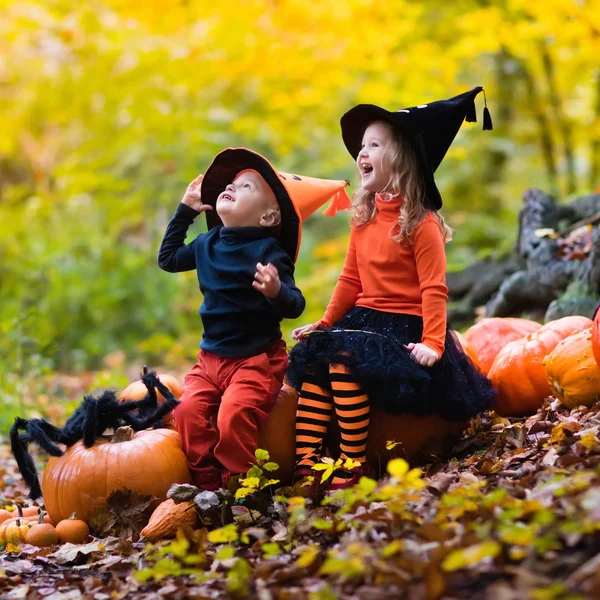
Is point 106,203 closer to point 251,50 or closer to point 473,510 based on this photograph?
point 251,50

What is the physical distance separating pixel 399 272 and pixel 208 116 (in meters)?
7.31

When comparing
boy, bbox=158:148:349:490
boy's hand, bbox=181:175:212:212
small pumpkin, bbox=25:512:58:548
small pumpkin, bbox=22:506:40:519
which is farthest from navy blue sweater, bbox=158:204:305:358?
small pumpkin, bbox=22:506:40:519

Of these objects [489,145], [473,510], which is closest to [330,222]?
[489,145]

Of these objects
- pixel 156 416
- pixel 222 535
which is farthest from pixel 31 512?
pixel 222 535

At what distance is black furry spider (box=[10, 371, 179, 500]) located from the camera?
302 centimetres

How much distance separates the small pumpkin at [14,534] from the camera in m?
Result: 2.93

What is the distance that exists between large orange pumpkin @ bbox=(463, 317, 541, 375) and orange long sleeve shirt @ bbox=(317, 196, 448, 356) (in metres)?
0.81

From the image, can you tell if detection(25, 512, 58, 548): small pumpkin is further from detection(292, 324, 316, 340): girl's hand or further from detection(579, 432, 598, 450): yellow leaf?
detection(579, 432, 598, 450): yellow leaf

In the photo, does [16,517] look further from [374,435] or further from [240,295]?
[374,435]

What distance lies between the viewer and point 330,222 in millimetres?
12062

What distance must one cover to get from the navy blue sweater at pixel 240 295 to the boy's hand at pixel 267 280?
67 millimetres

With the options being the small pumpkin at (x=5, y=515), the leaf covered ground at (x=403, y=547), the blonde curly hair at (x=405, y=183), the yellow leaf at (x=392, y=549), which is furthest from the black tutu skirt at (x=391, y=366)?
the small pumpkin at (x=5, y=515)

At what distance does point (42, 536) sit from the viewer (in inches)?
112

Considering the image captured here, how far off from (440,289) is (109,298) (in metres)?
5.80
